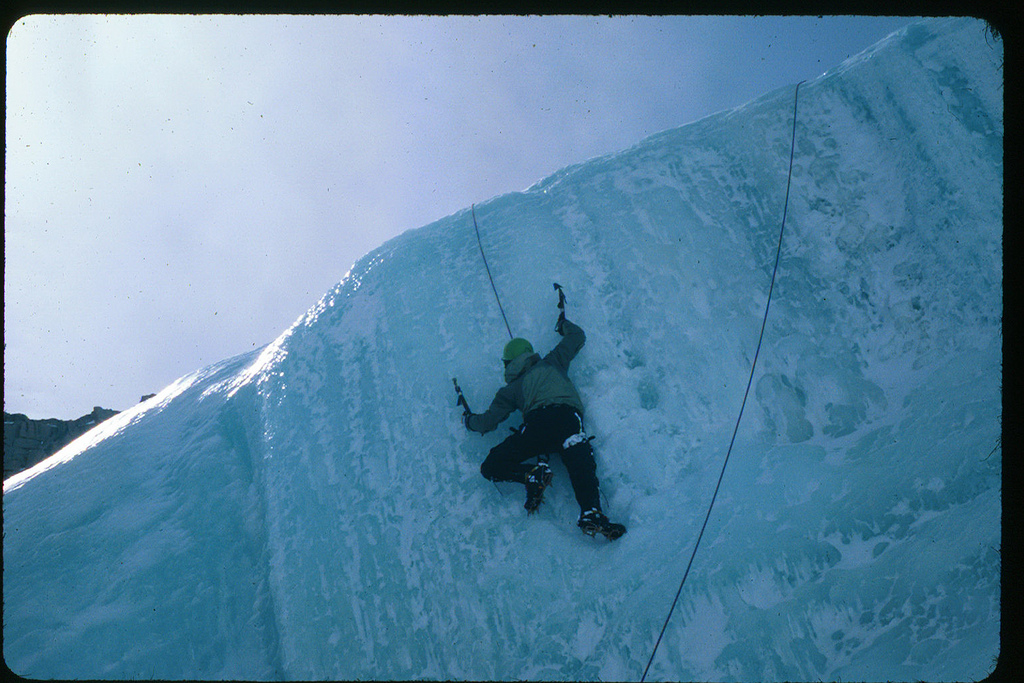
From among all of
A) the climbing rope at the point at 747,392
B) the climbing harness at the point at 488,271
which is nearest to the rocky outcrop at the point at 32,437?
the climbing harness at the point at 488,271

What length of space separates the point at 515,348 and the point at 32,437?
45.0 ft

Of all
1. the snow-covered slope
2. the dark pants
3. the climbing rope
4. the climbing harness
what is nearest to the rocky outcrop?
the snow-covered slope

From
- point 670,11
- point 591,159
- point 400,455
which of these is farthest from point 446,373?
point 670,11

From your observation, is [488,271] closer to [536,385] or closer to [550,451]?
[536,385]

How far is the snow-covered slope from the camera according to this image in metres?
3.52

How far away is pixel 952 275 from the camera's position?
440 cm

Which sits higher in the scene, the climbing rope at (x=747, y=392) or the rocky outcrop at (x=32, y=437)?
the rocky outcrop at (x=32, y=437)

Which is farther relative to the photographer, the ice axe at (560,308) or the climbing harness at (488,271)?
the climbing harness at (488,271)

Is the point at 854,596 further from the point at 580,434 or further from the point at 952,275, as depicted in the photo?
the point at 952,275

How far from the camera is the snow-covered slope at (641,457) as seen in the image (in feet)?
11.6

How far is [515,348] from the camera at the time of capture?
436cm

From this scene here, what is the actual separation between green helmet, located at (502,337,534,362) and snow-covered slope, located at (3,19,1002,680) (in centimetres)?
35

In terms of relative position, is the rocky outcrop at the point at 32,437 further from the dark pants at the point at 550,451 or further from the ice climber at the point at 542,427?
the dark pants at the point at 550,451

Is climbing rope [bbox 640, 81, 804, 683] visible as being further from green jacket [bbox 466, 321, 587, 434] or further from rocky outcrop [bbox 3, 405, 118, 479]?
rocky outcrop [bbox 3, 405, 118, 479]
